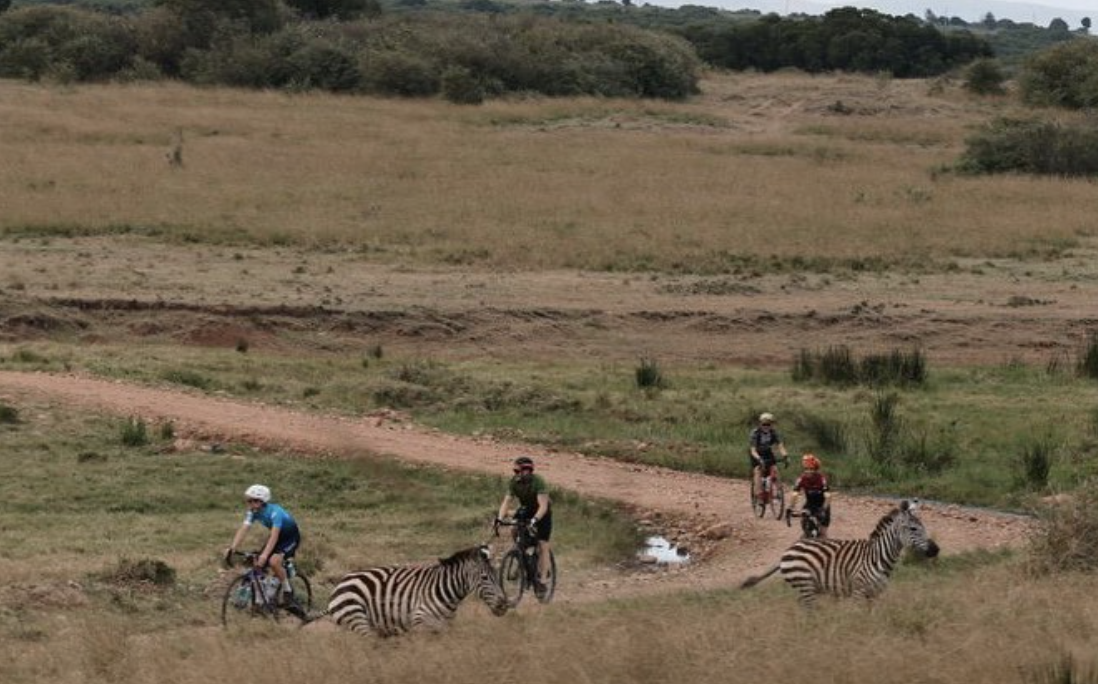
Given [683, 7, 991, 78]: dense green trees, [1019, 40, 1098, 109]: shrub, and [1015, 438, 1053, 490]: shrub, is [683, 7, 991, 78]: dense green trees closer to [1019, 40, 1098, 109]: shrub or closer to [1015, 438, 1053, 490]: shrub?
[1019, 40, 1098, 109]: shrub

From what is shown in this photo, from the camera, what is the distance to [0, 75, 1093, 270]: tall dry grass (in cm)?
3653

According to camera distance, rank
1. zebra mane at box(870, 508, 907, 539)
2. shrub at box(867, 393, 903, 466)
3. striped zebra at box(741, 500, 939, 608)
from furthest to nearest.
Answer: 1. shrub at box(867, 393, 903, 466)
2. zebra mane at box(870, 508, 907, 539)
3. striped zebra at box(741, 500, 939, 608)

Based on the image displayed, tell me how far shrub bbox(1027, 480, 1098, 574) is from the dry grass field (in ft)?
0.86

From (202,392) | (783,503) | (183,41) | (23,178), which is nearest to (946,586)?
(783,503)

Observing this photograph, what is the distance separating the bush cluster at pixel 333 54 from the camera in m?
63.2

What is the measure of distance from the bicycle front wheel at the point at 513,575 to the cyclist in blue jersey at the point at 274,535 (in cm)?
179

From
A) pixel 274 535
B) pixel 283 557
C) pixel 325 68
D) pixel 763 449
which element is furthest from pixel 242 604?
pixel 325 68

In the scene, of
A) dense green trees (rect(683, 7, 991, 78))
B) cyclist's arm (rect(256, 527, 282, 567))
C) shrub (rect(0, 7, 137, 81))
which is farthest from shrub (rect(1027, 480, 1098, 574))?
dense green trees (rect(683, 7, 991, 78))

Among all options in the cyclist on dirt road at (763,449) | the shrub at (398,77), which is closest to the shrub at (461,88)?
the shrub at (398,77)

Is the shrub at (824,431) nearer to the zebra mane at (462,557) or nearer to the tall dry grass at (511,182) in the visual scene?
the zebra mane at (462,557)

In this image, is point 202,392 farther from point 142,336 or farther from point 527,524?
point 527,524

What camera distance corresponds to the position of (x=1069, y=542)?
15.5 meters

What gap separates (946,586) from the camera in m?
15.0

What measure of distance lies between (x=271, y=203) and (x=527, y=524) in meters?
24.6
